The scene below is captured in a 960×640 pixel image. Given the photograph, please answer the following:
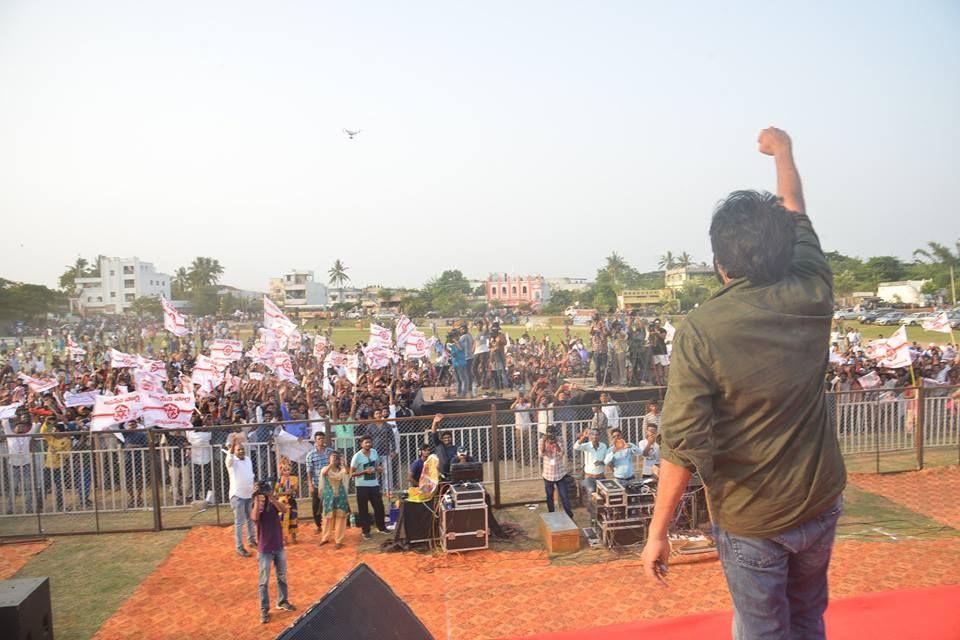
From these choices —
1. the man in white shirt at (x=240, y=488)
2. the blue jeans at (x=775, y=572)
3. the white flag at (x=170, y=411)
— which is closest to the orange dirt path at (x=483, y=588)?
the man in white shirt at (x=240, y=488)

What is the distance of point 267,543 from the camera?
673cm

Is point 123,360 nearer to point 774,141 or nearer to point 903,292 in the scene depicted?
point 774,141

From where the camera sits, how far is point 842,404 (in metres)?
12.0

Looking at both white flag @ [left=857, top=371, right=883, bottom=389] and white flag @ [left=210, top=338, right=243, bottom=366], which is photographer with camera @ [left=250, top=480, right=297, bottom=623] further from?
white flag @ [left=857, top=371, right=883, bottom=389]

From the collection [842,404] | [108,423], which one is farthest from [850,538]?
[108,423]

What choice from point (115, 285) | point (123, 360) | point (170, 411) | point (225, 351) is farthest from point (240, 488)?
point (115, 285)

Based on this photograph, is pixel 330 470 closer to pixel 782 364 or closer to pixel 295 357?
pixel 782 364

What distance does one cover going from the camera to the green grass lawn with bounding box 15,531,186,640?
22.7 feet

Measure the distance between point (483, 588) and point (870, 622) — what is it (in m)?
4.19

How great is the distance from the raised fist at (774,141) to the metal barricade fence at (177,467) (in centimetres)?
783

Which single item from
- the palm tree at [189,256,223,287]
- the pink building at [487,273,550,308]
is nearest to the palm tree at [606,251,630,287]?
the pink building at [487,273,550,308]

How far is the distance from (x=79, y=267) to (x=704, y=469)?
428ft

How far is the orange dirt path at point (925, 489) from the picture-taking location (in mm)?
8984

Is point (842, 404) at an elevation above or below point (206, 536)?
above
